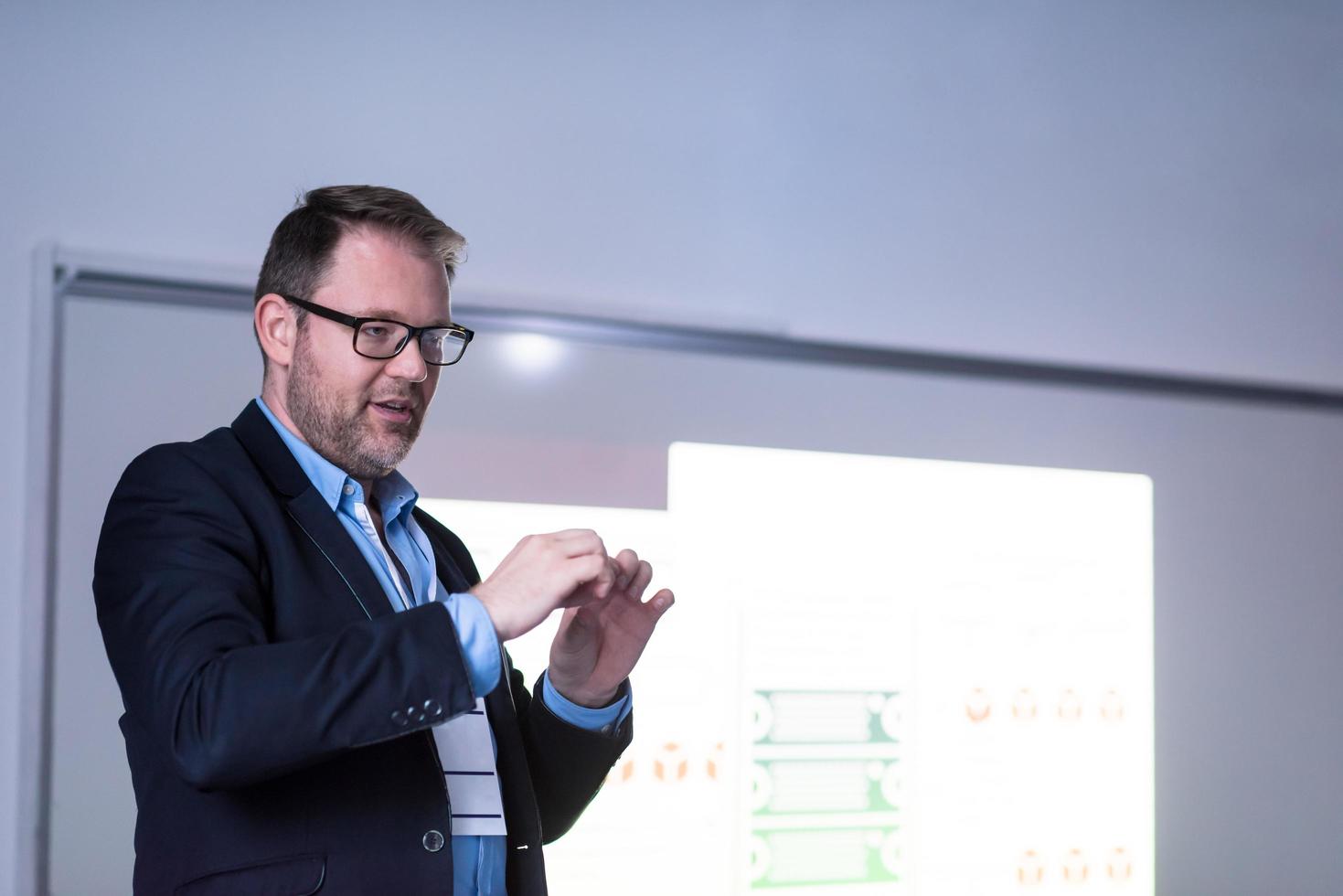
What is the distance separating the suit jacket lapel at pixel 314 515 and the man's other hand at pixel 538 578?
0.46 feet

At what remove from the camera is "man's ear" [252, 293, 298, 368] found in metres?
1.31

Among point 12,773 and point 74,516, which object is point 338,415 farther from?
point 12,773

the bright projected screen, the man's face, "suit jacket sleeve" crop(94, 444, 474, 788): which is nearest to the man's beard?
the man's face

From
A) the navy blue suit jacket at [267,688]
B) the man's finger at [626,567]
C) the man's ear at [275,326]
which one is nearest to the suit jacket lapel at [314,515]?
the navy blue suit jacket at [267,688]

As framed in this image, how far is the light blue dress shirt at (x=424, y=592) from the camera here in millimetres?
993

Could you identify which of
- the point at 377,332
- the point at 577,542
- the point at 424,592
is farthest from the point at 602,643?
the point at 377,332

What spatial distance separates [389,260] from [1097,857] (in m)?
2.40

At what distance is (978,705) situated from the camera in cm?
284

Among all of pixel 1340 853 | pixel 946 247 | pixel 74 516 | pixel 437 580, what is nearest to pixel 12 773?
pixel 74 516

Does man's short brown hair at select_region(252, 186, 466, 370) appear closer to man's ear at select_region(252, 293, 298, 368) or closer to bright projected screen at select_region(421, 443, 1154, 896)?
man's ear at select_region(252, 293, 298, 368)

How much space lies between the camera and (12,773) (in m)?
2.17

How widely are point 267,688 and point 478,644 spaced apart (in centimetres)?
17

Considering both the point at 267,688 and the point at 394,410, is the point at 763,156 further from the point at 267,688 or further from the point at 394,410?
the point at 267,688

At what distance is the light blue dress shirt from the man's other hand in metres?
0.02
